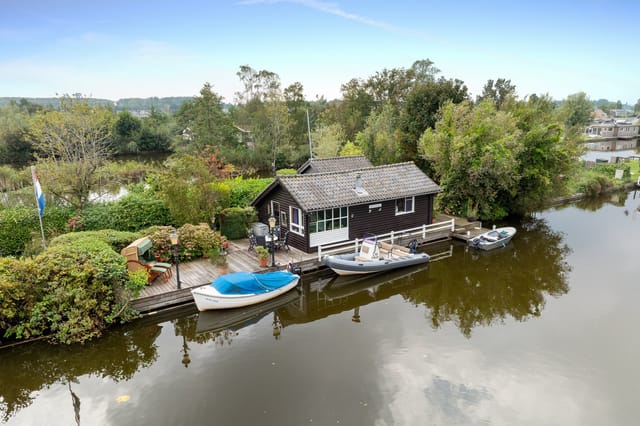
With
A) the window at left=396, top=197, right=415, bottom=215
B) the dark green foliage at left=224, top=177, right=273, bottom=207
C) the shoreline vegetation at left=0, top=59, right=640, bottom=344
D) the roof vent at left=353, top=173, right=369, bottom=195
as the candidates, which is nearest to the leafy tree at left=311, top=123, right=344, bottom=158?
the shoreline vegetation at left=0, top=59, right=640, bottom=344

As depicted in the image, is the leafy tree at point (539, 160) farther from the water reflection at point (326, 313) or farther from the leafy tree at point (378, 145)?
the leafy tree at point (378, 145)

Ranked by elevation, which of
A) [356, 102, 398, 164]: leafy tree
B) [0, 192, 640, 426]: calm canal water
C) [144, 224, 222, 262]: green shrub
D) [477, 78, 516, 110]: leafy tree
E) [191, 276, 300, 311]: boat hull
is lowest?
[0, 192, 640, 426]: calm canal water

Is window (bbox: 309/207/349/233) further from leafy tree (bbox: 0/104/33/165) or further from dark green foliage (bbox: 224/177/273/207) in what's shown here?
leafy tree (bbox: 0/104/33/165)

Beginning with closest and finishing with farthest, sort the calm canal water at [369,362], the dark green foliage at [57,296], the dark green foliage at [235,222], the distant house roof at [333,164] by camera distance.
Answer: the calm canal water at [369,362], the dark green foliage at [57,296], the dark green foliage at [235,222], the distant house roof at [333,164]

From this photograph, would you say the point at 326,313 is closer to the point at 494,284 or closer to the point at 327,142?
the point at 494,284

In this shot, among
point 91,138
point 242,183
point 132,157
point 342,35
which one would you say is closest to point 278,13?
point 342,35

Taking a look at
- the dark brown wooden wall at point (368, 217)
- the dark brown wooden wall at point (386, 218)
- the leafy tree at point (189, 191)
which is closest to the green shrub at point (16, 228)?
the leafy tree at point (189, 191)
